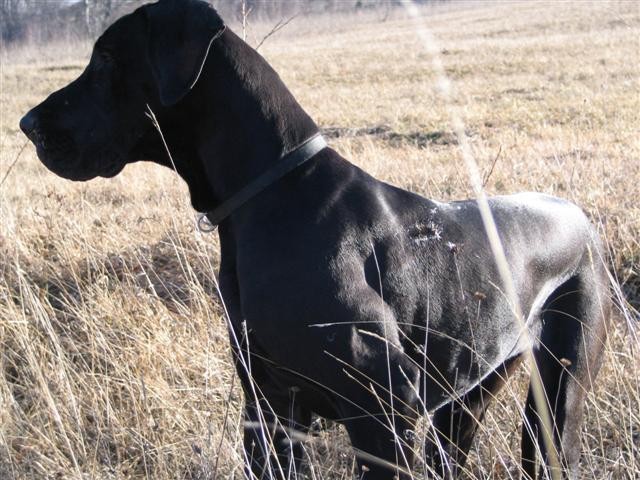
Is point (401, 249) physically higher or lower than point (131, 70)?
lower

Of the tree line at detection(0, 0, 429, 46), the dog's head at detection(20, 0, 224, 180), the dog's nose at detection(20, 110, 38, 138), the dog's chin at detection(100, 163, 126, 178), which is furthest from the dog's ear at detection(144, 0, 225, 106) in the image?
the tree line at detection(0, 0, 429, 46)

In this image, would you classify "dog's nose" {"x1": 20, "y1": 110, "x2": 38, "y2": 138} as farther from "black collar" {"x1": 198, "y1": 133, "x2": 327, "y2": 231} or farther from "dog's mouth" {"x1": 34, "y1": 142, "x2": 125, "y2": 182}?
"black collar" {"x1": 198, "y1": 133, "x2": 327, "y2": 231}

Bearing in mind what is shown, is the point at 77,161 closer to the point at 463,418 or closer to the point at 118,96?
the point at 118,96

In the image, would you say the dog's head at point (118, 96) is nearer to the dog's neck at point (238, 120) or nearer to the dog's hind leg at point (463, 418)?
the dog's neck at point (238, 120)

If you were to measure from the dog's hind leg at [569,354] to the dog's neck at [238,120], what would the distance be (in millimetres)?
1127

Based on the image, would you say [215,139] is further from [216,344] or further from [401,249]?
[216,344]

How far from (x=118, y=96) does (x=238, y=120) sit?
44 cm

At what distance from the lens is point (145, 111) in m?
2.73

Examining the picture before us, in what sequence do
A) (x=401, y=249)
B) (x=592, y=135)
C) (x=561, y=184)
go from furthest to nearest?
(x=592, y=135), (x=561, y=184), (x=401, y=249)

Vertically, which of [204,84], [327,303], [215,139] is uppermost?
[204,84]

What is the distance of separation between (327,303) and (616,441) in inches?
59.4

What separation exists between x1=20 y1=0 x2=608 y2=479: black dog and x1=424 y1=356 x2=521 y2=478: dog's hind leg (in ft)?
0.44

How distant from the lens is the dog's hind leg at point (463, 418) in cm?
311

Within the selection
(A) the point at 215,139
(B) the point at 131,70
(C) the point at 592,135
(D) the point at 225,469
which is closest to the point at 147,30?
(B) the point at 131,70
